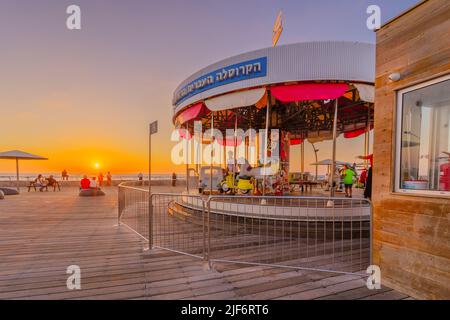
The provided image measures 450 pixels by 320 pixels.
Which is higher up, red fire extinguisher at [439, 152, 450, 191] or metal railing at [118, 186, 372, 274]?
red fire extinguisher at [439, 152, 450, 191]

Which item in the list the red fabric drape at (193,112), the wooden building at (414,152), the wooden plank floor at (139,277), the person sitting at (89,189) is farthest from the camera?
the person sitting at (89,189)

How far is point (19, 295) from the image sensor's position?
8.95 feet

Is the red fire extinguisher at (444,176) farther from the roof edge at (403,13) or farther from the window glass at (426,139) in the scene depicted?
the roof edge at (403,13)

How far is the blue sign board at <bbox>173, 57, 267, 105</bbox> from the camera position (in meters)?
6.63

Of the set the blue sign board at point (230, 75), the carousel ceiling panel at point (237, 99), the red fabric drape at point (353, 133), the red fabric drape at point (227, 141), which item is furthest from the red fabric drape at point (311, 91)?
the red fabric drape at point (227, 141)

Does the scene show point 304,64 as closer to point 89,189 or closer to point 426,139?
point 426,139

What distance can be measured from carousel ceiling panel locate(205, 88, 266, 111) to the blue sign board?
41cm

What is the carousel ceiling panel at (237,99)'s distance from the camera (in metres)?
6.76

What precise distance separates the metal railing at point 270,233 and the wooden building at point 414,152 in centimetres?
43

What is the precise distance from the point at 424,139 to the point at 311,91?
3.80 m

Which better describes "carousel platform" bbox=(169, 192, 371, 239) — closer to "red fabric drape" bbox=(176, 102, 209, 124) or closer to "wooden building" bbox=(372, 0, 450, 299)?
"wooden building" bbox=(372, 0, 450, 299)

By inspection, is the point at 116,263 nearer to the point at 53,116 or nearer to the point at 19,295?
the point at 19,295

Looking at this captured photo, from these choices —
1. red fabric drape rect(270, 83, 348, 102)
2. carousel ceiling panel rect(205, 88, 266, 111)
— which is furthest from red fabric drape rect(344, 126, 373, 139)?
carousel ceiling panel rect(205, 88, 266, 111)

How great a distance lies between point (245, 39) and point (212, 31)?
96.1 inches
